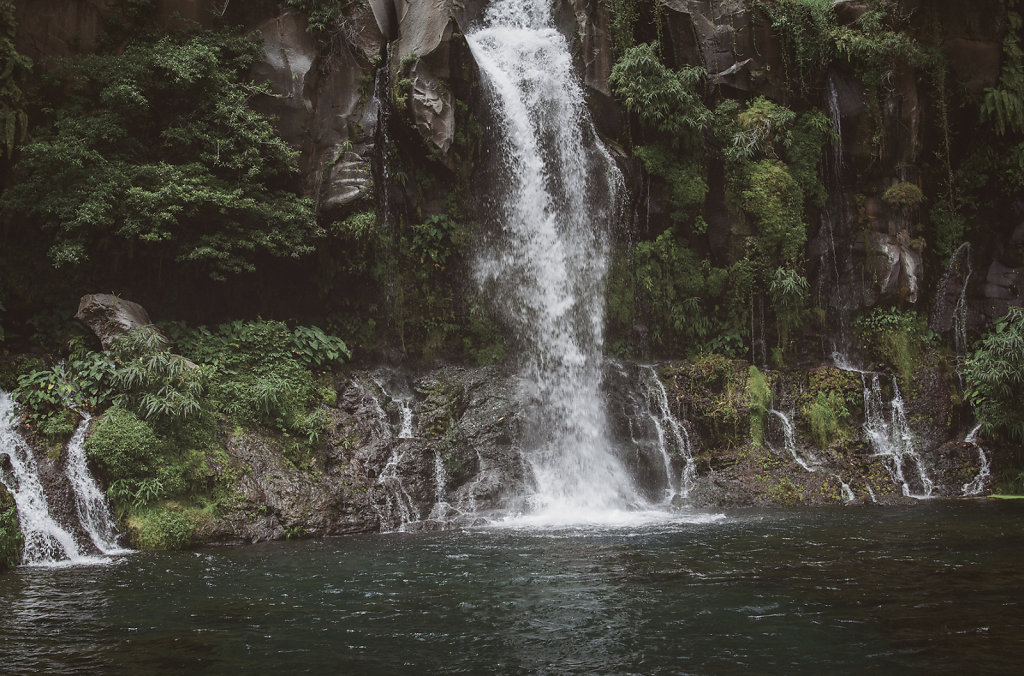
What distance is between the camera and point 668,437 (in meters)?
15.0

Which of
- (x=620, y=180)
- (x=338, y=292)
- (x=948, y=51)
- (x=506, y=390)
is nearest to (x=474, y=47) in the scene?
(x=620, y=180)

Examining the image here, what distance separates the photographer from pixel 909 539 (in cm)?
911

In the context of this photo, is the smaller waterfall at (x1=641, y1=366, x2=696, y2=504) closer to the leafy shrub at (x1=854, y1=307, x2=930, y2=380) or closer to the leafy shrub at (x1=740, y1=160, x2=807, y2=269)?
the leafy shrub at (x1=740, y1=160, x2=807, y2=269)

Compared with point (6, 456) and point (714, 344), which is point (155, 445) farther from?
point (714, 344)

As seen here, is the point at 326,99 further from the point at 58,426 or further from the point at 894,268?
the point at 894,268

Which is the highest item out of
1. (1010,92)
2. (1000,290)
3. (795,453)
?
(1010,92)

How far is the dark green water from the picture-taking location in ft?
16.5

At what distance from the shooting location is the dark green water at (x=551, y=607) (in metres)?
5.02

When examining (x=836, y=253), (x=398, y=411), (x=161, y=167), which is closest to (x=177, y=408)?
(x=398, y=411)

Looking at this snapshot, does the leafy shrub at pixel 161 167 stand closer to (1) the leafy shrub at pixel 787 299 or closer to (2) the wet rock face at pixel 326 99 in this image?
(2) the wet rock face at pixel 326 99

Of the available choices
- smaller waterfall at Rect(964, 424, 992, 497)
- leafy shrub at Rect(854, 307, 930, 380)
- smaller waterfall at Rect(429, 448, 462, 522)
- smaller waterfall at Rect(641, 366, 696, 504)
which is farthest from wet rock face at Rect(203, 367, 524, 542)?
smaller waterfall at Rect(964, 424, 992, 497)

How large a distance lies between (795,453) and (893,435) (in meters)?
2.26

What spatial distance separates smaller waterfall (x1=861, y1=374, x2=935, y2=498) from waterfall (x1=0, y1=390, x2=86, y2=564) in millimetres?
14506

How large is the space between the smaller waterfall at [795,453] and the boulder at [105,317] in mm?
12653
